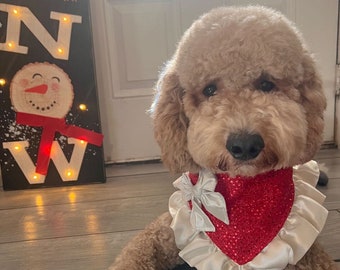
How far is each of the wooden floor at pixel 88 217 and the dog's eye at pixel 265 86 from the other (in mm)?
503

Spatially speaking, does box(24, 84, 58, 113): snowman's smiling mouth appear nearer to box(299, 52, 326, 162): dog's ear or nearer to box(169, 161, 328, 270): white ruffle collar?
box(169, 161, 328, 270): white ruffle collar

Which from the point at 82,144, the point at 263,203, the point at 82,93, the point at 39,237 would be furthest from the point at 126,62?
the point at 263,203

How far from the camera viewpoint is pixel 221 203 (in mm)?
915

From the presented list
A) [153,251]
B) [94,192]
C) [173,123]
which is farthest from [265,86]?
[94,192]

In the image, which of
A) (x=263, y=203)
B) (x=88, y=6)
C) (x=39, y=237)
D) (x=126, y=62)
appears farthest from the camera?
(x=126, y=62)

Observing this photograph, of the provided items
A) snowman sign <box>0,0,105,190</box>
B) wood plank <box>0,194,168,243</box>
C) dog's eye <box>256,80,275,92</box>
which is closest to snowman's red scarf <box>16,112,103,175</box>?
snowman sign <box>0,0,105,190</box>

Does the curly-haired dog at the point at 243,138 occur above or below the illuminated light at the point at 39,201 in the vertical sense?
above

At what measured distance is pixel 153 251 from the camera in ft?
3.47

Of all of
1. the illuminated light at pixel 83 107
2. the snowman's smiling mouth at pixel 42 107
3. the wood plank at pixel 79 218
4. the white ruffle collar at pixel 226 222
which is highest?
the snowman's smiling mouth at pixel 42 107

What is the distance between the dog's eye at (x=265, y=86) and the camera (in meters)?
0.86

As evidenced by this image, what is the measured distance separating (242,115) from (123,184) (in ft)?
3.12

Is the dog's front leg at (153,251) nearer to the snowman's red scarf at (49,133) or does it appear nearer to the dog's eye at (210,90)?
the dog's eye at (210,90)

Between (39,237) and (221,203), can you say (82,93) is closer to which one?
(39,237)

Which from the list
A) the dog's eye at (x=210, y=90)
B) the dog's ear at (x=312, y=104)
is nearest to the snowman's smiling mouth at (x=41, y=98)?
the dog's eye at (x=210, y=90)
